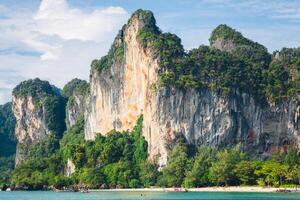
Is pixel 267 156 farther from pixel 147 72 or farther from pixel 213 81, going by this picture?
pixel 147 72

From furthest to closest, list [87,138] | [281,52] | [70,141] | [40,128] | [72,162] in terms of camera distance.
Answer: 1. [40,128]
2. [70,141]
3. [87,138]
4. [281,52]
5. [72,162]

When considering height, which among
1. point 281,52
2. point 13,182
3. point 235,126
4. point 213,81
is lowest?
point 13,182

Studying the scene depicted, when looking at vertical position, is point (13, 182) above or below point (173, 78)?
below

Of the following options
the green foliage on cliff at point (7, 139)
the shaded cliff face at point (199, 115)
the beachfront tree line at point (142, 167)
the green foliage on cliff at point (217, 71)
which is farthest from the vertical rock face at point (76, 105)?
the green foliage on cliff at point (217, 71)

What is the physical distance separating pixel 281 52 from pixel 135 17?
2344 centimetres

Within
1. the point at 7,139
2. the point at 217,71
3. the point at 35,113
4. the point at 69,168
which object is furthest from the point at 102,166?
the point at 7,139

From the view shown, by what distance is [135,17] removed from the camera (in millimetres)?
100500

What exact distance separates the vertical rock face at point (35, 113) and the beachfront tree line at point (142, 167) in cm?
2566

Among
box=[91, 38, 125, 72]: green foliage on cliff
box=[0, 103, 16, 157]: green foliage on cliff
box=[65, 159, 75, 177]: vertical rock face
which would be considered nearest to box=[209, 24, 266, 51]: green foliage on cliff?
box=[91, 38, 125, 72]: green foliage on cliff

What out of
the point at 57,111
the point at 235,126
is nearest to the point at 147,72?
the point at 235,126

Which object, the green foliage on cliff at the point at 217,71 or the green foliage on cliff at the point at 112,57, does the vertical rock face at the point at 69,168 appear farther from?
the green foliage on cliff at the point at 217,71

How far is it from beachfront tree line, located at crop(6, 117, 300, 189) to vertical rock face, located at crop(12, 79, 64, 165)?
84.2 ft

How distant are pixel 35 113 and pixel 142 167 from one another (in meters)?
48.0

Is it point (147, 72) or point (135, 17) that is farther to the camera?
point (135, 17)
